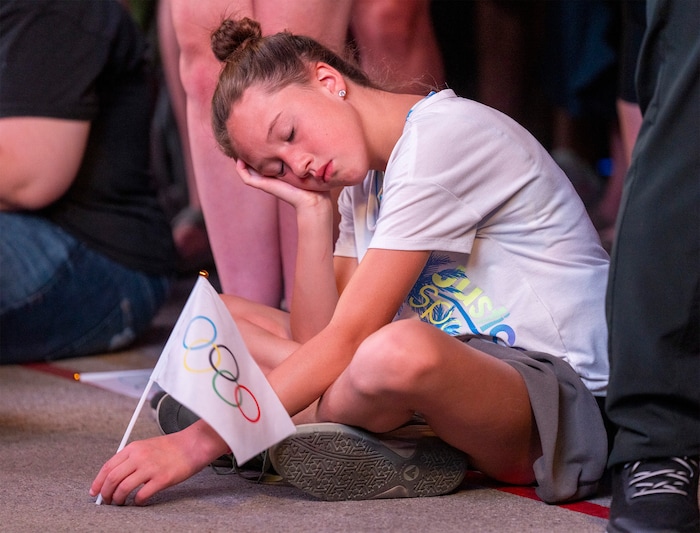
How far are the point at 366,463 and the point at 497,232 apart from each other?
1.13 feet

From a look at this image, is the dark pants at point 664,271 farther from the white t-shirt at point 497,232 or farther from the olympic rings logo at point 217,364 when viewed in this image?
the olympic rings logo at point 217,364

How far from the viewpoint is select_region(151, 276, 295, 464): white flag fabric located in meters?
1.14

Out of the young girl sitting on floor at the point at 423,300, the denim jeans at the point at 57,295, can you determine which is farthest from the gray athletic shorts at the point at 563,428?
the denim jeans at the point at 57,295

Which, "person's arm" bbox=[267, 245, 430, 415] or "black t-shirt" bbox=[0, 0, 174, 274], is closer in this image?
"person's arm" bbox=[267, 245, 430, 415]

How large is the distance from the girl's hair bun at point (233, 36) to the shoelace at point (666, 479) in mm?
802

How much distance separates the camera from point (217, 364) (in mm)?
1178

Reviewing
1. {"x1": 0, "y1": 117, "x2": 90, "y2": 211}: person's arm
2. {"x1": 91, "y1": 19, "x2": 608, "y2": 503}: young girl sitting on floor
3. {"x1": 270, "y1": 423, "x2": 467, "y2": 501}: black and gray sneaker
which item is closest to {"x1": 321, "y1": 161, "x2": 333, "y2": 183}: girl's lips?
{"x1": 91, "y1": 19, "x2": 608, "y2": 503}: young girl sitting on floor

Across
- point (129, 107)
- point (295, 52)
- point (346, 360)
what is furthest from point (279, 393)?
point (129, 107)

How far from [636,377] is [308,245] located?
0.58 meters

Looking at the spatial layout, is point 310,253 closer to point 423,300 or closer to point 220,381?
point 423,300

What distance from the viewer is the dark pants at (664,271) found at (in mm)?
1067

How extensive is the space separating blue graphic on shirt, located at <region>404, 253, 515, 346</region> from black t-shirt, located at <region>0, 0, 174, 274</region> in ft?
3.28

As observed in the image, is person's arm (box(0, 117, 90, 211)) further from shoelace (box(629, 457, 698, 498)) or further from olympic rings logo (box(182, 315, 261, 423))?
shoelace (box(629, 457, 698, 498))

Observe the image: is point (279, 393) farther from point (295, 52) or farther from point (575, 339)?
point (295, 52)
